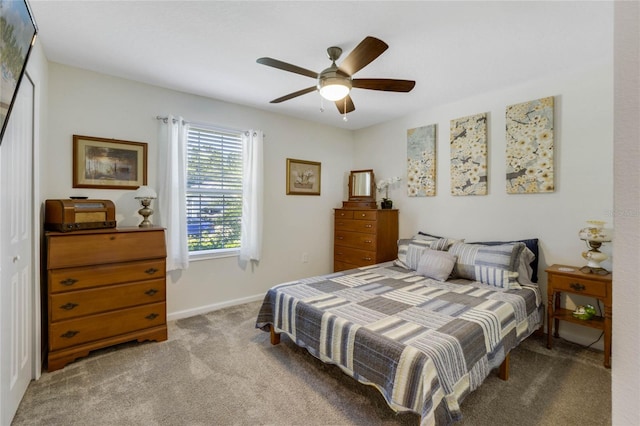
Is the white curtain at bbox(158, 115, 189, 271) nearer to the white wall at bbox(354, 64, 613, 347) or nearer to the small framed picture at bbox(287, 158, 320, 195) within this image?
the small framed picture at bbox(287, 158, 320, 195)

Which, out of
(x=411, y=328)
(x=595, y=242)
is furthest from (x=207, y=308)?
(x=595, y=242)

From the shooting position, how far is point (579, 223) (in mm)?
2674

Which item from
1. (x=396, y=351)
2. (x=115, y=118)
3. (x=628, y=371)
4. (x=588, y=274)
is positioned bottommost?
(x=396, y=351)

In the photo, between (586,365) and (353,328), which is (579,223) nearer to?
(586,365)

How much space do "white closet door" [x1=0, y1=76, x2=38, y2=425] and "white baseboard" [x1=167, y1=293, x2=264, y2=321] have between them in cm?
122

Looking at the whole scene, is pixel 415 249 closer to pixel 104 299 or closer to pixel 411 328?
pixel 411 328

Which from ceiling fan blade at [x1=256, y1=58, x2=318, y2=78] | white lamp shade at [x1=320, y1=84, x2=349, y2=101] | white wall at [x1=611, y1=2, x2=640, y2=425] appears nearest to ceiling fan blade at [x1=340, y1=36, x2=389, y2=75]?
white lamp shade at [x1=320, y1=84, x2=349, y2=101]

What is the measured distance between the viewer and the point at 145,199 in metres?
2.84

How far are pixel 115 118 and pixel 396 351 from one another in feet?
10.5

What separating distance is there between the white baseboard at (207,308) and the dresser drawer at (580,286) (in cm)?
319

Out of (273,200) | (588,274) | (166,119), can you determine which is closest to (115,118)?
(166,119)

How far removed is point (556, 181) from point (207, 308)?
3.90 metres

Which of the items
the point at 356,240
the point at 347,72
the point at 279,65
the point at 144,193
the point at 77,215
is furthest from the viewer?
the point at 356,240

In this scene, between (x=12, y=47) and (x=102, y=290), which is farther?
(x=102, y=290)
